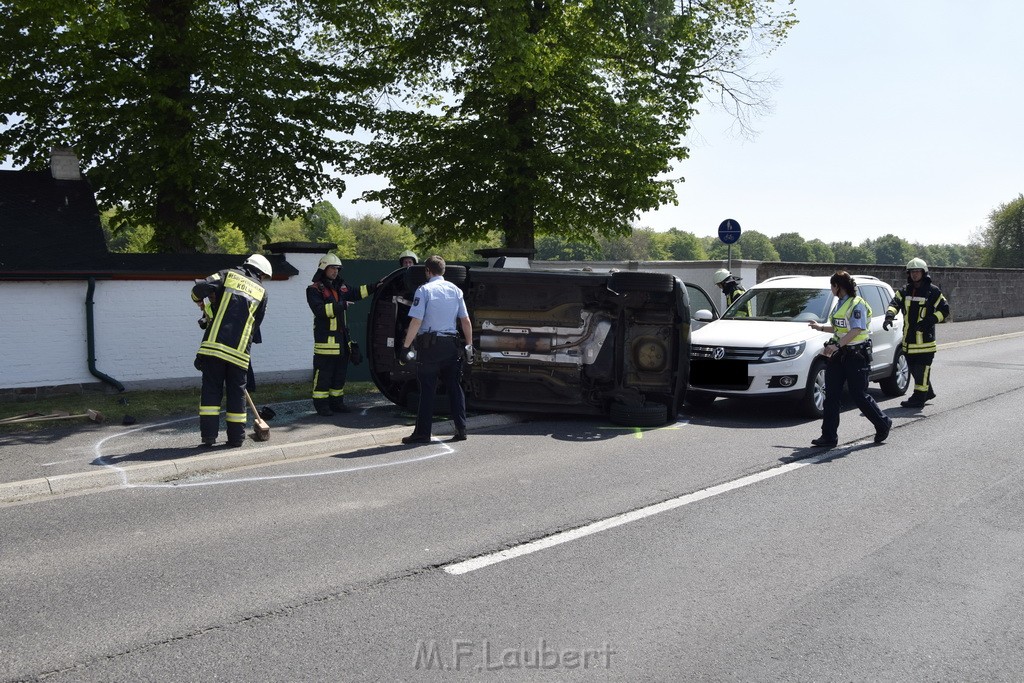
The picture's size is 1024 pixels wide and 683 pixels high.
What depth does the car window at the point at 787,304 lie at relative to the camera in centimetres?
1191

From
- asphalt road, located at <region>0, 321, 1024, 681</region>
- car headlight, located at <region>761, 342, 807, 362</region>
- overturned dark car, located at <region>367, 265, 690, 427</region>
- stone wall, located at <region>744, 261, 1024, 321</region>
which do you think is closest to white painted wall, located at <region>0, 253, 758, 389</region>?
overturned dark car, located at <region>367, 265, 690, 427</region>

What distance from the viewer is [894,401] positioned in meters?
12.6

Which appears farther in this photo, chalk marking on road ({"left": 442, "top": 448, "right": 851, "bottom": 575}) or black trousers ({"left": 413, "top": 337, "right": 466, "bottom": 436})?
black trousers ({"left": 413, "top": 337, "right": 466, "bottom": 436})

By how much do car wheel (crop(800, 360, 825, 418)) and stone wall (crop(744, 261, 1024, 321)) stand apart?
15.3m

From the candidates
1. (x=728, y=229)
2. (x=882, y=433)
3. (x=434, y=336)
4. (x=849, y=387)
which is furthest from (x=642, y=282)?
(x=728, y=229)

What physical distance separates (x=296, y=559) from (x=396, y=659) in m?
1.54

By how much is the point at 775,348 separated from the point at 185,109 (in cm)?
1173

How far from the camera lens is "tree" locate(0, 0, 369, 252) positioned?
16078 millimetres

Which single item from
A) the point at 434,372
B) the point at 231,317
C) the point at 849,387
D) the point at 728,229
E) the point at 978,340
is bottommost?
the point at 978,340

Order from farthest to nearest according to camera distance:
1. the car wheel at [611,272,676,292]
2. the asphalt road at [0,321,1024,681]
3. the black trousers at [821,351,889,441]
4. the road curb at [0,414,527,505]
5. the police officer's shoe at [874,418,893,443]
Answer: the car wheel at [611,272,676,292] < the police officer's shoe at [874,418,893,443] < the black trousers at [821,351,889,441] < the road curb at [0,414,527,505] < the asphalt road at [0,321,1024,681]

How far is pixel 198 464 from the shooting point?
7707 mm

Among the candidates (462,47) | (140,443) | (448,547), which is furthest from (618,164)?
(448,547)

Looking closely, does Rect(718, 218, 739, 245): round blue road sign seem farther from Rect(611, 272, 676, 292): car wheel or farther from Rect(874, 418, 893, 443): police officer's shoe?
Rect(874, 418, 893, 443): police officer's shoe

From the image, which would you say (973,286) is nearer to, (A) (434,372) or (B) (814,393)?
(B) (814,393)
